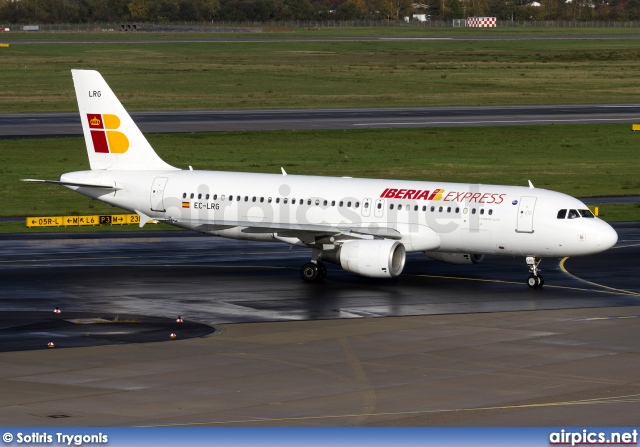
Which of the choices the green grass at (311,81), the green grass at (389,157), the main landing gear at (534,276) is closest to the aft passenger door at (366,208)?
the main landing gear at (534,276)

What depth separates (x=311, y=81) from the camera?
544 ft

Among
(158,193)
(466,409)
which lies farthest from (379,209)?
(466,409)

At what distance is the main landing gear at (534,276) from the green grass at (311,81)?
90066 mm

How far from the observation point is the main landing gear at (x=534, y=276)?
5162 cm

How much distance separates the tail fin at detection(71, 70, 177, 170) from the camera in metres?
58.2

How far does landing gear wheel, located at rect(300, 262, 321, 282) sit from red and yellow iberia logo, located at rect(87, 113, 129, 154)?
450 inches

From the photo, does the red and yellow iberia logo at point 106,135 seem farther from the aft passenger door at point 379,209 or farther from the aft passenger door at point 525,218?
the aft passenger door at point 525,218

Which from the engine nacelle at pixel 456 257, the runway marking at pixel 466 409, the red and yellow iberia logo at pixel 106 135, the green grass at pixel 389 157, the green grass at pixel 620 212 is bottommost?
the green grass at pixel 620 212

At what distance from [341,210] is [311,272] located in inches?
121

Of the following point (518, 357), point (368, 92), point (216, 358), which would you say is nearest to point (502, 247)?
point (518, 357)

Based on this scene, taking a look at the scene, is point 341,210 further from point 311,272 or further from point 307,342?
point 307,342

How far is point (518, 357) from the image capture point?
3803 centimetres

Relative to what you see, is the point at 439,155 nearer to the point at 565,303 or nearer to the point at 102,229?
the point at 102,229

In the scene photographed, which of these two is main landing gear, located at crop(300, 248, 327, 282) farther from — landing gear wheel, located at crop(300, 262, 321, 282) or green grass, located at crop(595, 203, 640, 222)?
green grass, located at crop(595, 203, 640, 222)
